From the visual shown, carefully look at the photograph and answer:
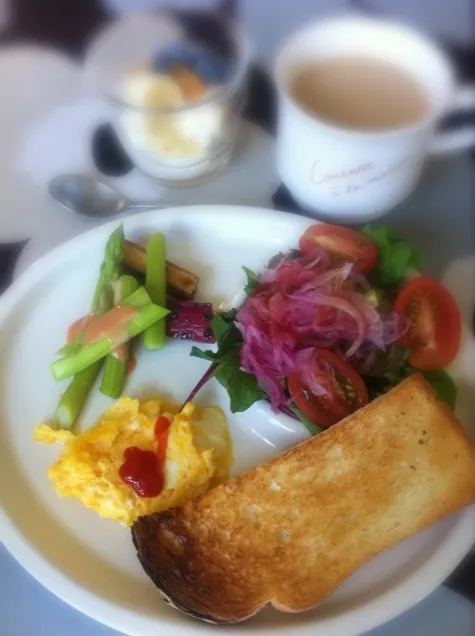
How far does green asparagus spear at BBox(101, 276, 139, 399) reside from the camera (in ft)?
4.11

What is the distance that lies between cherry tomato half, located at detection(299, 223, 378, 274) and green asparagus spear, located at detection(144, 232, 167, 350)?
265 mm

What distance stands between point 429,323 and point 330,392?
0.77ft

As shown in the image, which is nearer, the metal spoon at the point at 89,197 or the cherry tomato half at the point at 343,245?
the cherry tomato half at the point at 343,245

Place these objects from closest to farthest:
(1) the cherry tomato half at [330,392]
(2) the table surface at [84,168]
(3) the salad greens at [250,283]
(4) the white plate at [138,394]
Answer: (4) the white plate at [138,394]
(1) the cherry tomato half at [330,392]
(3) the salad greens at [250,283]
(2) the table surface at [84,168]

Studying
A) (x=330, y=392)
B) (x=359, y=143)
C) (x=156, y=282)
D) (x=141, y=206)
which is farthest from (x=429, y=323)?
→ (x=141, y=206)

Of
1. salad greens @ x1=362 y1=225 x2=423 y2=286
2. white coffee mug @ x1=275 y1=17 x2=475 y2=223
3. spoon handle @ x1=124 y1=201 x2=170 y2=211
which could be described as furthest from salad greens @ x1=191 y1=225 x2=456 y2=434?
spoon handle @ x1=124 y1=201 x2=170 y2=211

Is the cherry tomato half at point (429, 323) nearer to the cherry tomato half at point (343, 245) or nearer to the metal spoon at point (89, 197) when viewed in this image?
the cherry tomato half at point (343, 245)

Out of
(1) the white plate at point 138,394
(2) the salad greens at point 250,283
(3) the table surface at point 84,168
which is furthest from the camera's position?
(3) the table surface at point 84,168

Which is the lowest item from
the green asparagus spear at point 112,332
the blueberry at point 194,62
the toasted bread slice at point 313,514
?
the toasted bread slice at point 313,514

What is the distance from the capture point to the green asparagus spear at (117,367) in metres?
1.25

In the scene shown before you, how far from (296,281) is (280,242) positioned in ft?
0.59

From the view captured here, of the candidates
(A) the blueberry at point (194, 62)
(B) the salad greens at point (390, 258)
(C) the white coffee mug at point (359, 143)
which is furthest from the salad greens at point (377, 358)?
(A) the blueberry at point (194, 62)

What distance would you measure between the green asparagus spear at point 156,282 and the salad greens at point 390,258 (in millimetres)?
387

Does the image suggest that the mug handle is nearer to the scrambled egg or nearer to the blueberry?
the blueberry
